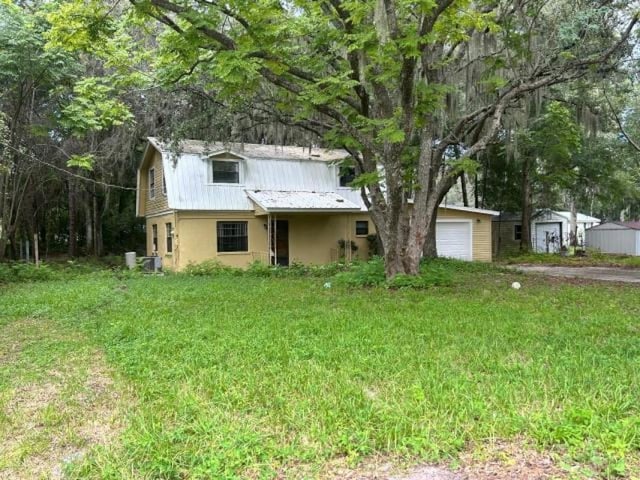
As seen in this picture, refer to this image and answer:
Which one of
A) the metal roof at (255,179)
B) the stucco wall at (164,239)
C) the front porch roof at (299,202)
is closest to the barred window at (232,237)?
the metal roof at (255,179)

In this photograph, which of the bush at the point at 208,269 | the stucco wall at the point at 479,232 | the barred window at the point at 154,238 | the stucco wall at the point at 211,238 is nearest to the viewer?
the bush at the point at 208,269

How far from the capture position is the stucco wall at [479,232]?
20.0 m

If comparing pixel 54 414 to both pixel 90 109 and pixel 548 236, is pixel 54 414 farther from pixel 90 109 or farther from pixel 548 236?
pixel 548 236

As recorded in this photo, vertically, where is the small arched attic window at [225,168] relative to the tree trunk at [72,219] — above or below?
above

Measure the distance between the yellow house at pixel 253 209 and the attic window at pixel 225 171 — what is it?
3cm

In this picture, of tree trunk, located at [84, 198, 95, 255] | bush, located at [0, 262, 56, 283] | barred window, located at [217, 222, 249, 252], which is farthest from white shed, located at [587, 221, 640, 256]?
tree trunk, located at [84, 198, 95, 255]

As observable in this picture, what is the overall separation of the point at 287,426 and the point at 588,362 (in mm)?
2766

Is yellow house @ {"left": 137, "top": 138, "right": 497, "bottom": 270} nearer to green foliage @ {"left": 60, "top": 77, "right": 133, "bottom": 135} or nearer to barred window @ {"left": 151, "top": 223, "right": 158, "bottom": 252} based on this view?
barred window @ {"left": 151, "top": 223, "right": 158, "bottom": 252}

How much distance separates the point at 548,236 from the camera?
27.6 meters

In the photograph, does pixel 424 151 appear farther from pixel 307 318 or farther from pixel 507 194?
pixel 507 194

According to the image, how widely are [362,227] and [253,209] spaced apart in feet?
14.3

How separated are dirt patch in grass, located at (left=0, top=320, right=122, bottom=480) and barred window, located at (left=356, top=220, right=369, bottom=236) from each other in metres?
14.3

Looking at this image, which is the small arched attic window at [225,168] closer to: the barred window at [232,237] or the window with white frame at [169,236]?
the barred window at [232,237]

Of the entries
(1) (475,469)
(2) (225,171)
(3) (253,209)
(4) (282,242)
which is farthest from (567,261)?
(1) (475,469)
